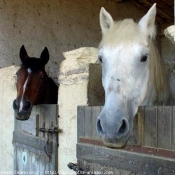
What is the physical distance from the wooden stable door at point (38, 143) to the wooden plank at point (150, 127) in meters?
1.23

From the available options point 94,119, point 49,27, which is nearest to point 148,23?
point 94,119

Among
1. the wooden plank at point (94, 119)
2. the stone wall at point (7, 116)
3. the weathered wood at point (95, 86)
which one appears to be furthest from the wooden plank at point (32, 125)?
the wooden plank at point (94, 119)

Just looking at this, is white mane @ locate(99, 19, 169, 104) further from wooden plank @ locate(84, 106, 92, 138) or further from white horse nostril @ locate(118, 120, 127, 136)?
white horse nostril @ locate(118, 120, 127, 136)

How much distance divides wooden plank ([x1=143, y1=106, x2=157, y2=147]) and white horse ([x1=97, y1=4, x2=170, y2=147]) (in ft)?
0.28

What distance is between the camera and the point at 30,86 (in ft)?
11.2

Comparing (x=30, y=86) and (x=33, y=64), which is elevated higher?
(x=33, y=64)

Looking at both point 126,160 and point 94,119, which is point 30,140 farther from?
point 126,160

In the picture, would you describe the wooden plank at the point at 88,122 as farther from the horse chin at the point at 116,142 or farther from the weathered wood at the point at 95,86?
the horse chin at the point at 116,142

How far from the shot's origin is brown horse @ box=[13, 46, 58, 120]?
10.5ft

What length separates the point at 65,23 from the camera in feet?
18.9

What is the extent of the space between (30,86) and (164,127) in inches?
77.1

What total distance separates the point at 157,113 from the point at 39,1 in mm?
4232

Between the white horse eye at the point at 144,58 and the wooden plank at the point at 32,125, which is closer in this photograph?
the white horse eye at the point at 144,58

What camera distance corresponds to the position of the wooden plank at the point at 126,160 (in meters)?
1.70
